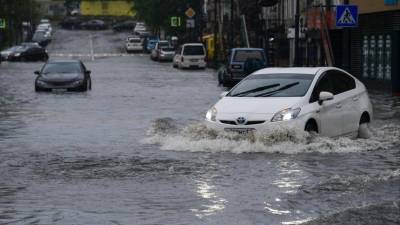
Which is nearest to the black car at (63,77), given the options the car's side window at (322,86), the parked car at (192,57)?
the car's side window at (322,86)

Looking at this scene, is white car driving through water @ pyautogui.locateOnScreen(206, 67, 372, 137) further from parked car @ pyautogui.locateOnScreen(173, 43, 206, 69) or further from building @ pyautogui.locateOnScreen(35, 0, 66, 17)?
building @ pyautogui.locateOnScreen(35, 0, 66, 17)

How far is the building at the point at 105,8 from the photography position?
572ft

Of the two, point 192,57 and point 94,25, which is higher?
point 192,57

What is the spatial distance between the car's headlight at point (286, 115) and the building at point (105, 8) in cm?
15714

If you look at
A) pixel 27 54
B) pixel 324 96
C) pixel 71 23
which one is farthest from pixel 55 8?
pixel 324 96

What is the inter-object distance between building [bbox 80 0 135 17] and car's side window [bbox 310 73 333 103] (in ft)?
510

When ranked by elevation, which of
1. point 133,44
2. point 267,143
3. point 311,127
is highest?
point 311,127

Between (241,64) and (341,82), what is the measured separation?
2490 centimetres

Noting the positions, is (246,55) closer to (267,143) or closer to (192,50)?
(192,50)

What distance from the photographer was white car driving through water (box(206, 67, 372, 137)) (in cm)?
1784

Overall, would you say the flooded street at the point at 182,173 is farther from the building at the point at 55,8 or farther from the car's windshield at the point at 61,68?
the building at the point at 55,8

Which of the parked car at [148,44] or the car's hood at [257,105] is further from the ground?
the car's hood at [257,105]

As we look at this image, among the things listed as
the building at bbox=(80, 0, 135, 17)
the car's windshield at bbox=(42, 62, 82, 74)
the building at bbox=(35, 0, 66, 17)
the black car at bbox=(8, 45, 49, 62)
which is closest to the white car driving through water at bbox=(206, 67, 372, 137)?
the car's windshield at bbox=(42, 62, 82, 74)

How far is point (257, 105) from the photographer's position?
715 inches
